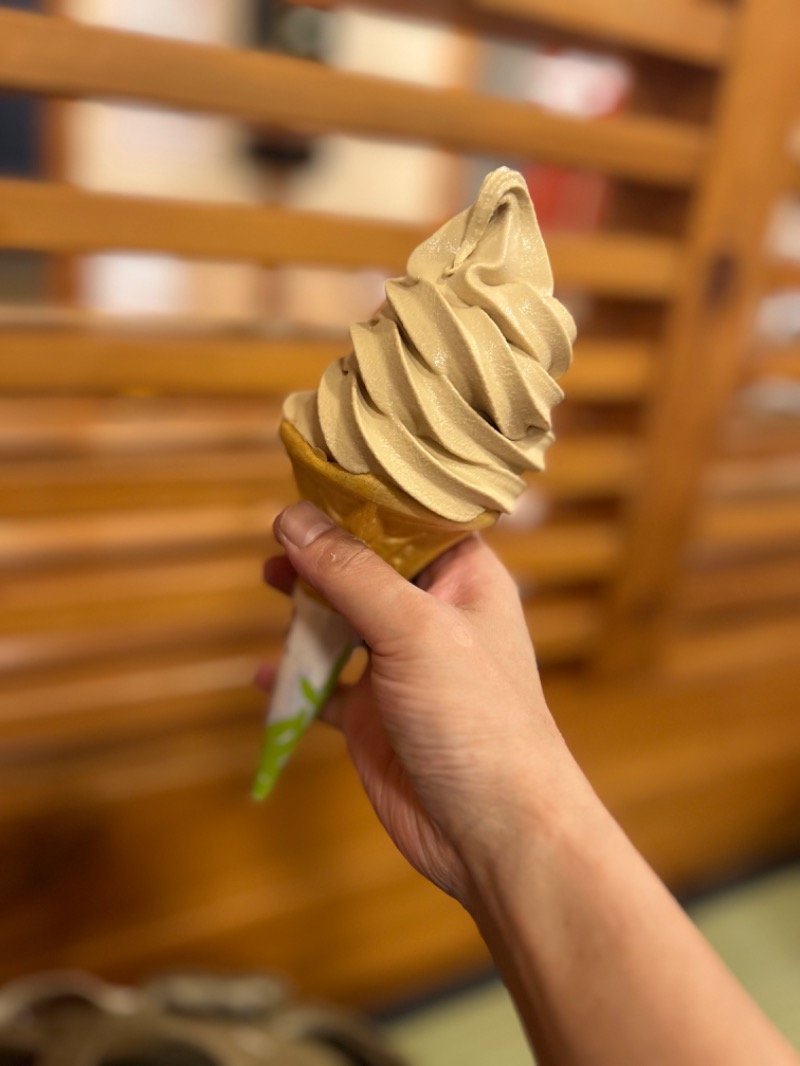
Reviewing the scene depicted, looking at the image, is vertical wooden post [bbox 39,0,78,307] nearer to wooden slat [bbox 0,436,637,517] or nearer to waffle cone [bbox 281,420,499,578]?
wooden slat [bbox 0,436,637,517]

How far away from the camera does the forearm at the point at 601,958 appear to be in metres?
0.65

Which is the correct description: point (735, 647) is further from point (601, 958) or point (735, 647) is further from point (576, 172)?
point (601, 958)

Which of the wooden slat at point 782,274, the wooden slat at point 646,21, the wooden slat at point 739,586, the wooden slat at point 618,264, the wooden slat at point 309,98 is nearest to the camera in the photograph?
the wooden slat at point 309,98

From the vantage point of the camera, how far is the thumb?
2.48ft

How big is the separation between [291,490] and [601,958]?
790 millimetres

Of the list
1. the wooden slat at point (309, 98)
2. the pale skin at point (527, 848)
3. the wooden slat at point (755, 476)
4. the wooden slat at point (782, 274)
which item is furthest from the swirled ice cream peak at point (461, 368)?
the wooden slat at point (755, 476)

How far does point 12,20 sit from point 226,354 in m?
0.42

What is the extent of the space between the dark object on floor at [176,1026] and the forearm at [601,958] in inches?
27.4

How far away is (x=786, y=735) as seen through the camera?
6.53ft

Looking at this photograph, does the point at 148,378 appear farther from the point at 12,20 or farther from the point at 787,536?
the point at 787,536

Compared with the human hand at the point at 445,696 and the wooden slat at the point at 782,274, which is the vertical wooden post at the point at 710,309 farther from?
the human hand at the point at 445,696

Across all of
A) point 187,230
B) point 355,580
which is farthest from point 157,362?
point 355,580

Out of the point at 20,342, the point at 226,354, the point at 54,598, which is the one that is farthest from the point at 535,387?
the point at 54,598

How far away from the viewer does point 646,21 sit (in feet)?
3.86
